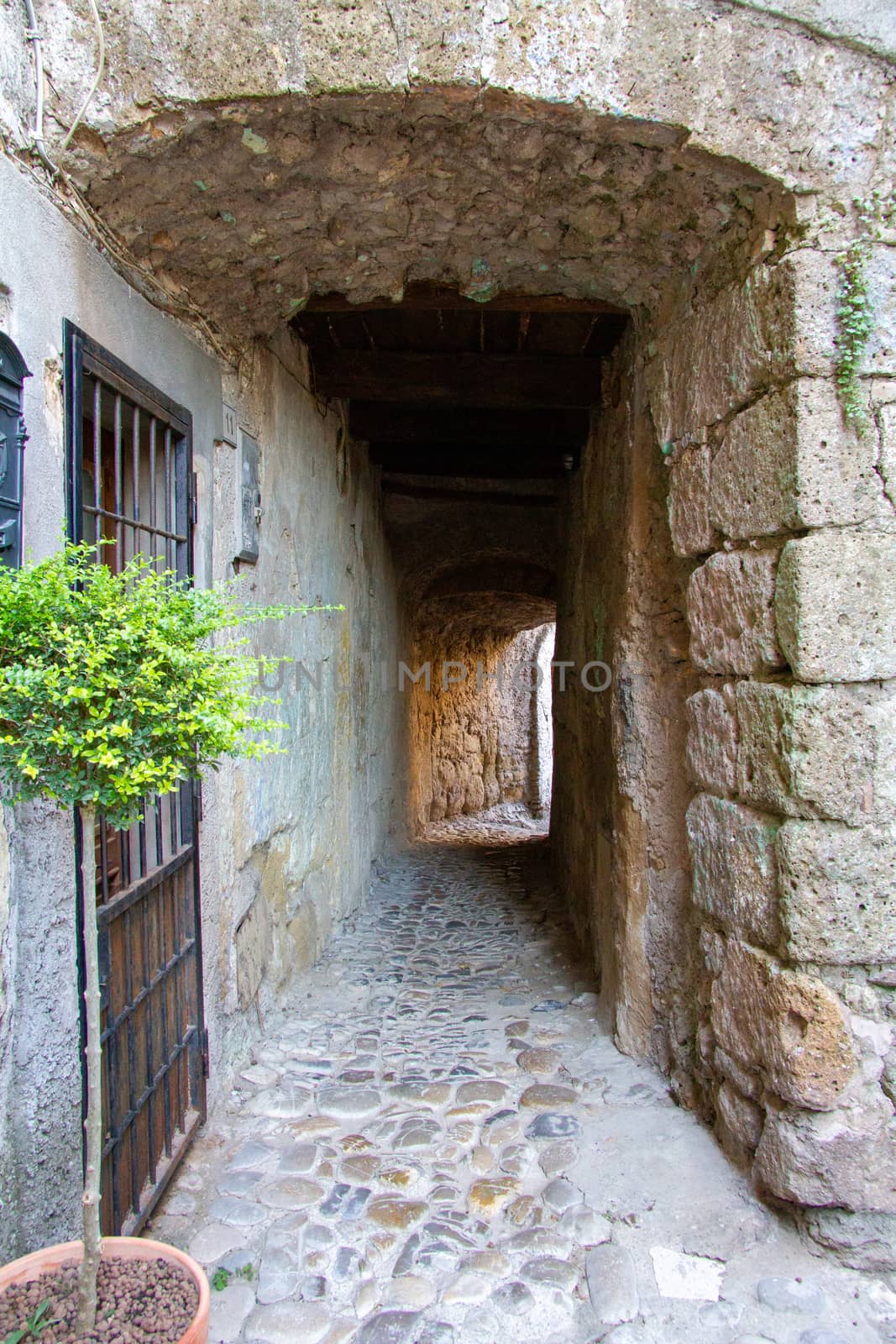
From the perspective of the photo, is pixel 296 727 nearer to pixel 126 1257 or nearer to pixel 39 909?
pixel 39 909

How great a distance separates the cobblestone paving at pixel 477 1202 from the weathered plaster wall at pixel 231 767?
411 millimetres

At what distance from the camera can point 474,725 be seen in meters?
11.7

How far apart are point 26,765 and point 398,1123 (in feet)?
6.82

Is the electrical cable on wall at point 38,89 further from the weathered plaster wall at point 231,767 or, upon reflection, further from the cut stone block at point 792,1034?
the cut stone block at point 792,1034

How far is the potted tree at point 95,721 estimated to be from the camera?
53.6 inches

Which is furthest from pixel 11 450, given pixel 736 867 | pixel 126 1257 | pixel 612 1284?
pixel 612 1284

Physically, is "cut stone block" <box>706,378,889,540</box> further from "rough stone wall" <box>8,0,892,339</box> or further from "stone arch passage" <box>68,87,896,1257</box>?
"rough stone wall" <box>8,0,892,339</box>

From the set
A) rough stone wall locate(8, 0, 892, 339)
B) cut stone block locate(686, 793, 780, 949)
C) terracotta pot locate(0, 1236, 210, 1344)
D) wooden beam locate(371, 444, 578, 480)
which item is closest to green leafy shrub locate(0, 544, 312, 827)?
terracotta pot locate(0, 1236, 210, 1344)

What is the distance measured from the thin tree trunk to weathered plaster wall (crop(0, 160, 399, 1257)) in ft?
0.76

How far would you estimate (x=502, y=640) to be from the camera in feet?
40.8

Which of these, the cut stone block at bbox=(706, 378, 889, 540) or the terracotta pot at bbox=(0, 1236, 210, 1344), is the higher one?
the cut stone block at bbox=(706, 378, 889, 540)

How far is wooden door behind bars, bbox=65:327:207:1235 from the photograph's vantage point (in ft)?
6.79

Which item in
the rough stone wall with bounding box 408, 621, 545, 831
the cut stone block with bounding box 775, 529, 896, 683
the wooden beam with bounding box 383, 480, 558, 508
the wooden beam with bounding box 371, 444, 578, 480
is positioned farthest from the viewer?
the rough stone wall with bounding box 408, 621, 545, 831

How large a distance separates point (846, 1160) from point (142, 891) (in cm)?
199
